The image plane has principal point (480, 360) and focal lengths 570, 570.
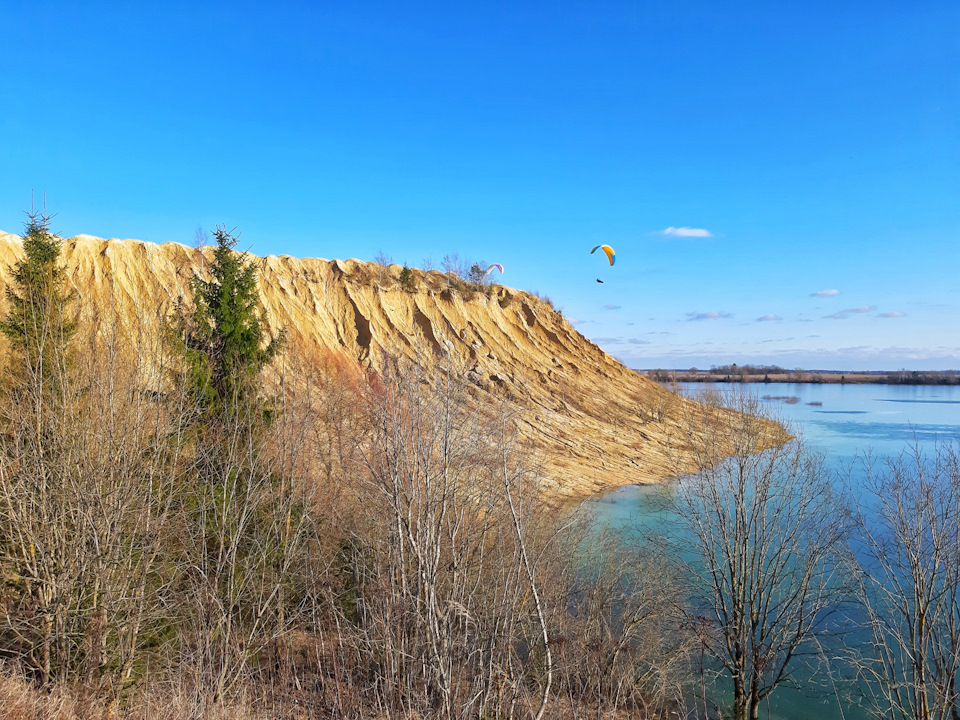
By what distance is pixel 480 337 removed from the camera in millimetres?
39594

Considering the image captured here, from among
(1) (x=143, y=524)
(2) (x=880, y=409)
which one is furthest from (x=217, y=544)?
(2) (x=880, y=409)

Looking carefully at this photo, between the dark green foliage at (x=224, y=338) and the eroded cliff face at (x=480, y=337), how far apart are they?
35.8 ft

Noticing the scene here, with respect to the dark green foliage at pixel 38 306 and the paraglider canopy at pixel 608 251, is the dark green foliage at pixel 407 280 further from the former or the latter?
the dark green foliage at pixel 38 306

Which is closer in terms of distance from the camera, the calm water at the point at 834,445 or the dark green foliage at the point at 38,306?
the dark green foliage at the point at 38,306

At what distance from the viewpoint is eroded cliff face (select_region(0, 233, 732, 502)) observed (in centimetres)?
2730

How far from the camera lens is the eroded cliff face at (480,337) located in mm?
27297

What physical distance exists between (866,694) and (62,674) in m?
14.1

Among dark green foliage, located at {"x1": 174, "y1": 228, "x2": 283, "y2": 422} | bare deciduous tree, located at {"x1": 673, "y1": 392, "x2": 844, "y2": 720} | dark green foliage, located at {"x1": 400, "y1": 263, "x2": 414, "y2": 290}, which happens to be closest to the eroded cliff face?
dark green foliage, located at {"x1": 400, "y1": 263, "x2": 414, "y2": 290}

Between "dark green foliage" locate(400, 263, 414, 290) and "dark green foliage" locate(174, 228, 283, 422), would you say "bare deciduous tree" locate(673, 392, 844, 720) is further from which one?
"dark green foliage" locate(400, 263, 414, 290)

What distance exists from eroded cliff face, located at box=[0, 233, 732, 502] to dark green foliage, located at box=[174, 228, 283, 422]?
1090cm

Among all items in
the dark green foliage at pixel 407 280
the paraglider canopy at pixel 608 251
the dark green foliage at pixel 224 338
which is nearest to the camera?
the dark green foliage at pixel 224 338

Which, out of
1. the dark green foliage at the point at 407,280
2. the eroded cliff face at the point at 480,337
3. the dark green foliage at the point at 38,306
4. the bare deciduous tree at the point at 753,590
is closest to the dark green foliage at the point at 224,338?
the dark green foliage at the point at 38,306

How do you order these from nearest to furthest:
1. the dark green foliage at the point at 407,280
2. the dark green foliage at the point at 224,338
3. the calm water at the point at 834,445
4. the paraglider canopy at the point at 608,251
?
the calm water at the point at 834,445 → the dark green foliage at the point at 224,338 → the paraglider canopy at the point at 608,251 → the dark green foliage at the point at 407,280

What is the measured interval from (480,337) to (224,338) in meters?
28.0
